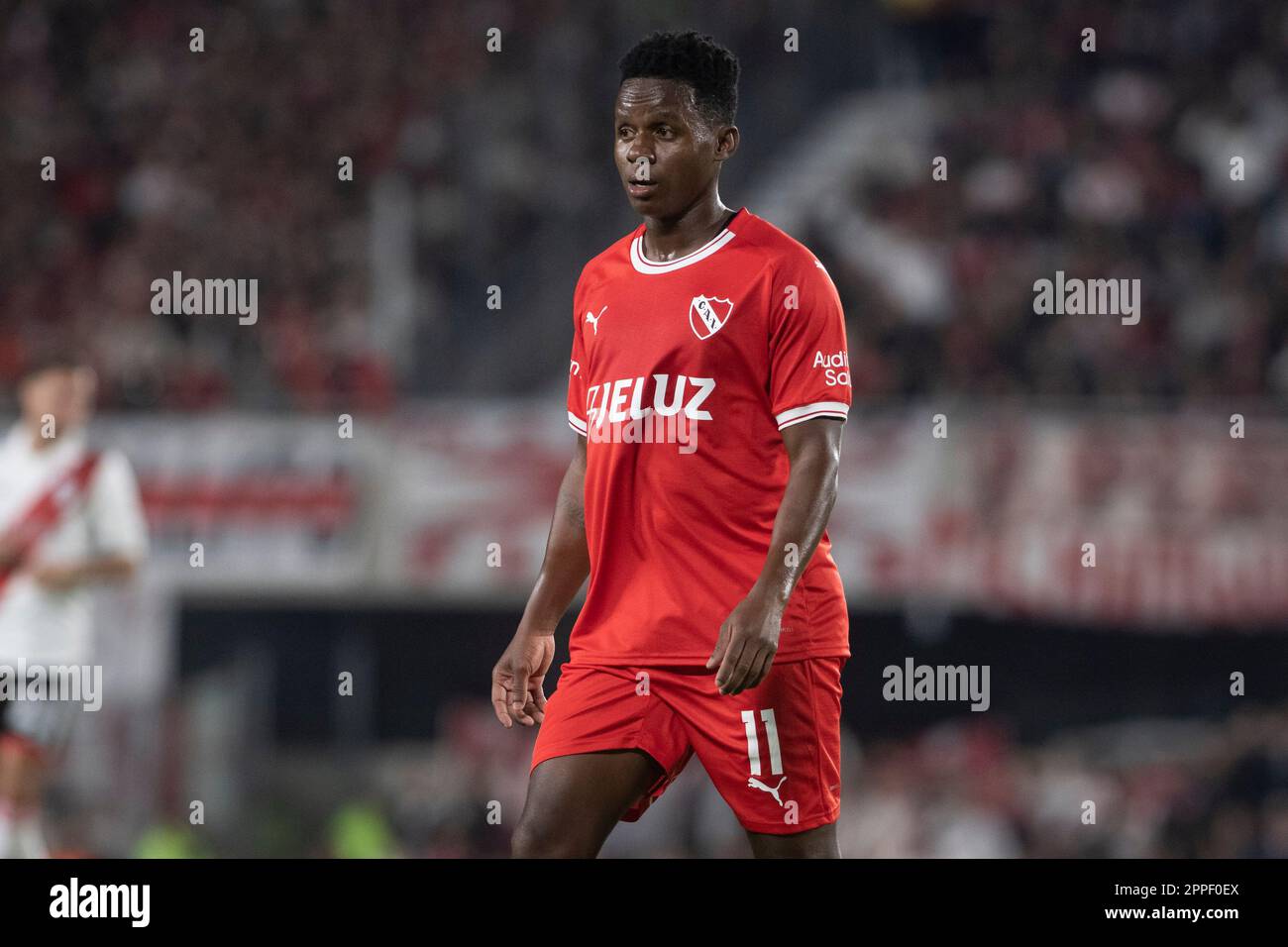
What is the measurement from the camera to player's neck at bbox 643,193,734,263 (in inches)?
140

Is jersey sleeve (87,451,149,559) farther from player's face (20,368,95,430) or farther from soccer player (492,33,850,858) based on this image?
soccer player (492,33,850,858)

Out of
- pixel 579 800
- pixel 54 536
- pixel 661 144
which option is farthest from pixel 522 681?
pixel 54 536

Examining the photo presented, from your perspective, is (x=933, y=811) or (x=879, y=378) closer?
(x=933, y=811)

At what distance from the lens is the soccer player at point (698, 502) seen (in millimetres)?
3322

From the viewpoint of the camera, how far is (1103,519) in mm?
9148

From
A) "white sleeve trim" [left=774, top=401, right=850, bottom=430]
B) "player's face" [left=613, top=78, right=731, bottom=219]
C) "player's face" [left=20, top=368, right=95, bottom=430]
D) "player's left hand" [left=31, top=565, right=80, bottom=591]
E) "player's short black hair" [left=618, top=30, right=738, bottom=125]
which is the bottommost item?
"player's left hand" [left=31, top=565, right=80, bottom=591]

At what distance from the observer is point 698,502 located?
3432 mm

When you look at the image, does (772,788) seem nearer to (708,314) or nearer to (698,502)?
(698,502)

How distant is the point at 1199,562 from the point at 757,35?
4936 mm

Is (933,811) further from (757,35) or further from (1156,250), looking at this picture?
(757,35)

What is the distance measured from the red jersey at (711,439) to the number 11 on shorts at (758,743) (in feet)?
0.46

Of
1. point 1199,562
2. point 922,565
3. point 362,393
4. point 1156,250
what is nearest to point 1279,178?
point 1156,250

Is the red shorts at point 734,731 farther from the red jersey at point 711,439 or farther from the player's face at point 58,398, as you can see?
the player's face at point 58,398

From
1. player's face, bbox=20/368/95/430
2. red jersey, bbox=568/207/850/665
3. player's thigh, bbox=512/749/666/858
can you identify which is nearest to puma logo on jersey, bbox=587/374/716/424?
red jersey, bbox=568/207/850/665
